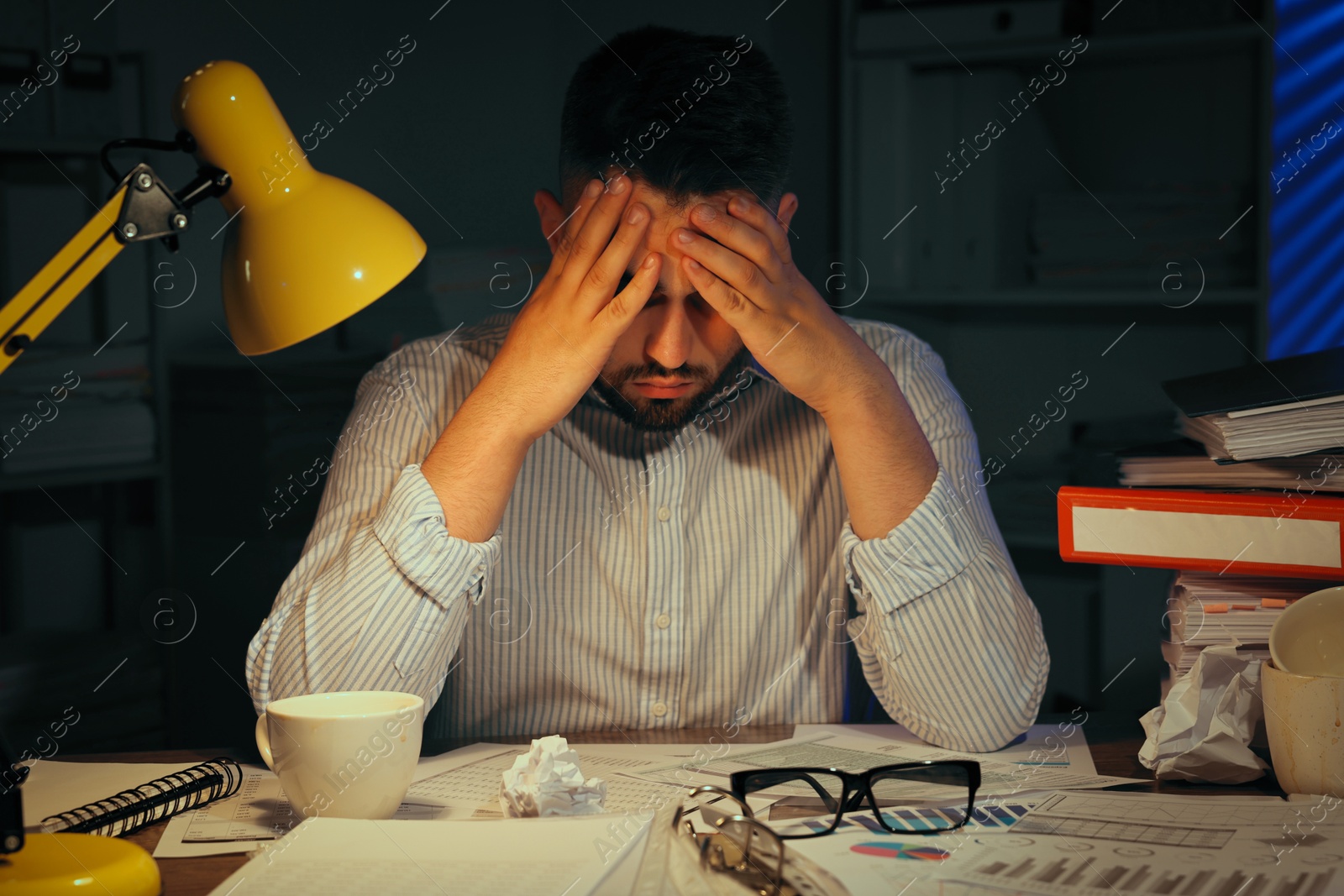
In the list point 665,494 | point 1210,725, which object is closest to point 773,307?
point 665,494

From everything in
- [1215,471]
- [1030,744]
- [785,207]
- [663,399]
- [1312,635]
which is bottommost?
[1030,744]

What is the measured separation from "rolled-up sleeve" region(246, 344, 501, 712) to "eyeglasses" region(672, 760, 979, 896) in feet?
1.28

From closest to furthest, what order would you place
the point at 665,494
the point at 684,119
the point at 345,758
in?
1. the point at 345,758
2. the point at 684,119
3. the point at 665,494

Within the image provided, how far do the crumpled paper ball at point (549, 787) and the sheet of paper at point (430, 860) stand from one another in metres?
0.07

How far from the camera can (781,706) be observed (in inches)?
53.1

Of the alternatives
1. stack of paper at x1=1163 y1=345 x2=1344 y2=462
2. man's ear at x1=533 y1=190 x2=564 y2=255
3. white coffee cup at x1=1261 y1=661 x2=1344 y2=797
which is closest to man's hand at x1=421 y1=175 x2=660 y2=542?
man's ear at x1=533 y1=190 x2=564 y2=255

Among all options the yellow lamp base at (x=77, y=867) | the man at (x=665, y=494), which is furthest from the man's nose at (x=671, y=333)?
→ the yellow lamp base at (x=77, y=867)

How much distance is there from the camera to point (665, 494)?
4.33 ft

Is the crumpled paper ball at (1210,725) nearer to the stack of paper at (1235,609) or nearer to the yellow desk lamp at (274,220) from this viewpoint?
the stack of paper at (1235,609)

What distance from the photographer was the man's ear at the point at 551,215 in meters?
1.31

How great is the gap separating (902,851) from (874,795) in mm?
94

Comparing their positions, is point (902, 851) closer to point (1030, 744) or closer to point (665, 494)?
point (1030, 744)

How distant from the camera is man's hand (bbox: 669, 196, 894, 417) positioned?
1.09m

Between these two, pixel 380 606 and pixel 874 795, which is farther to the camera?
pixel 380 606
